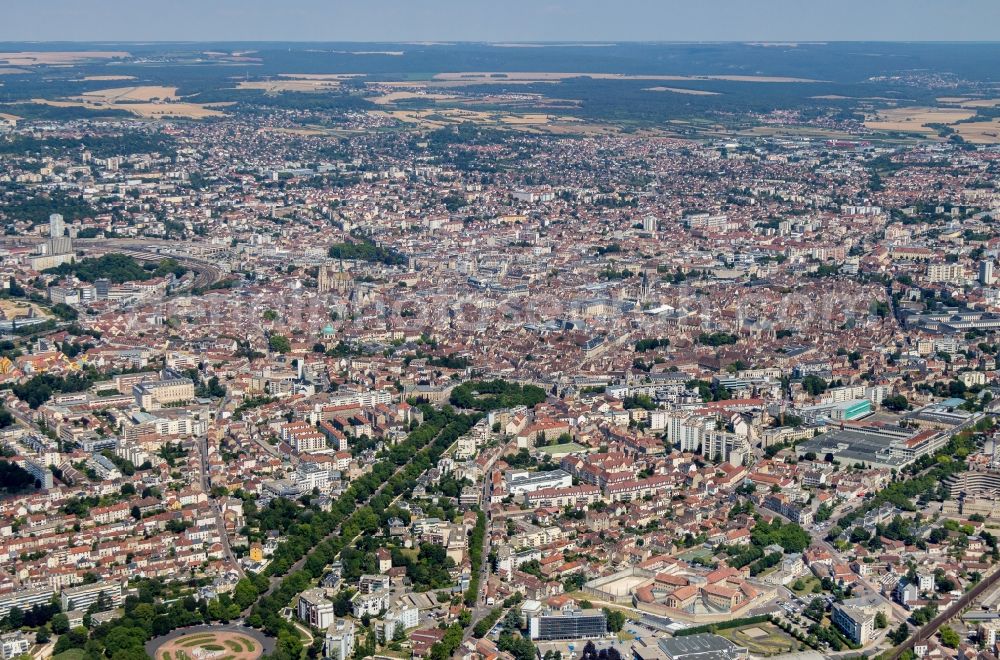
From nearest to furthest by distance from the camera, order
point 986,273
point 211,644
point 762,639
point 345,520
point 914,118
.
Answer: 1. point 211,644
2. point 762,639
3. point 345,520
4. point 986,273
5. point 914,118

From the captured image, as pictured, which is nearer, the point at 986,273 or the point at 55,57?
the point at 986,273

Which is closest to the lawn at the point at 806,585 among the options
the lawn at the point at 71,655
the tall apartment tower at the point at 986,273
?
the lawn at the point at 71,655

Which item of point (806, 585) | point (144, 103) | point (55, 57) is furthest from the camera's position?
point (55, 57)

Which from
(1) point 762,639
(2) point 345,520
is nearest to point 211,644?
(2) point 345,520

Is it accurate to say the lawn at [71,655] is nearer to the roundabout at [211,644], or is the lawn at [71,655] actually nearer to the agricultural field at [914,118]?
the roundabout at [211,644]

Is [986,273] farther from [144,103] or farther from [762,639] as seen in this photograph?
[144,103]

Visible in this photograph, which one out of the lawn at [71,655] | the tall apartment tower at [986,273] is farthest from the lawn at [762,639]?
the tall apartment tower at [986,273]

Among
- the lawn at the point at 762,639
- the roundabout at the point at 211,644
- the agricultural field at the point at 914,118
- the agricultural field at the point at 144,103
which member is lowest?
the agricultural field at the point at 914,118

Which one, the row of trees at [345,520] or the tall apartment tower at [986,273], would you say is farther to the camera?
the tall apartment tower at [986,273]

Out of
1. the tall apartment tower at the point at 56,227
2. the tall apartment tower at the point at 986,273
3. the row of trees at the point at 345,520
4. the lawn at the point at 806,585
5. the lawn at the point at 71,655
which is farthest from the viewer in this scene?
the tall apartment tower at the point at 56,227

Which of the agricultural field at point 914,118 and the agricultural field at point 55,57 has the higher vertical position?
the agricultural field at point 55,57

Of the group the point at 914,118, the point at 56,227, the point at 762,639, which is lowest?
the point at 914,118

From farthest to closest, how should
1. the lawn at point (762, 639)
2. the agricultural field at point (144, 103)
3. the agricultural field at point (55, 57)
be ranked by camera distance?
the agricultural field at point (55, 57) → the agricultural field at point (144, 103) → the lawn at point (762, 639)

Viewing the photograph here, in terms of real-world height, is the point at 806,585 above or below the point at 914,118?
above
